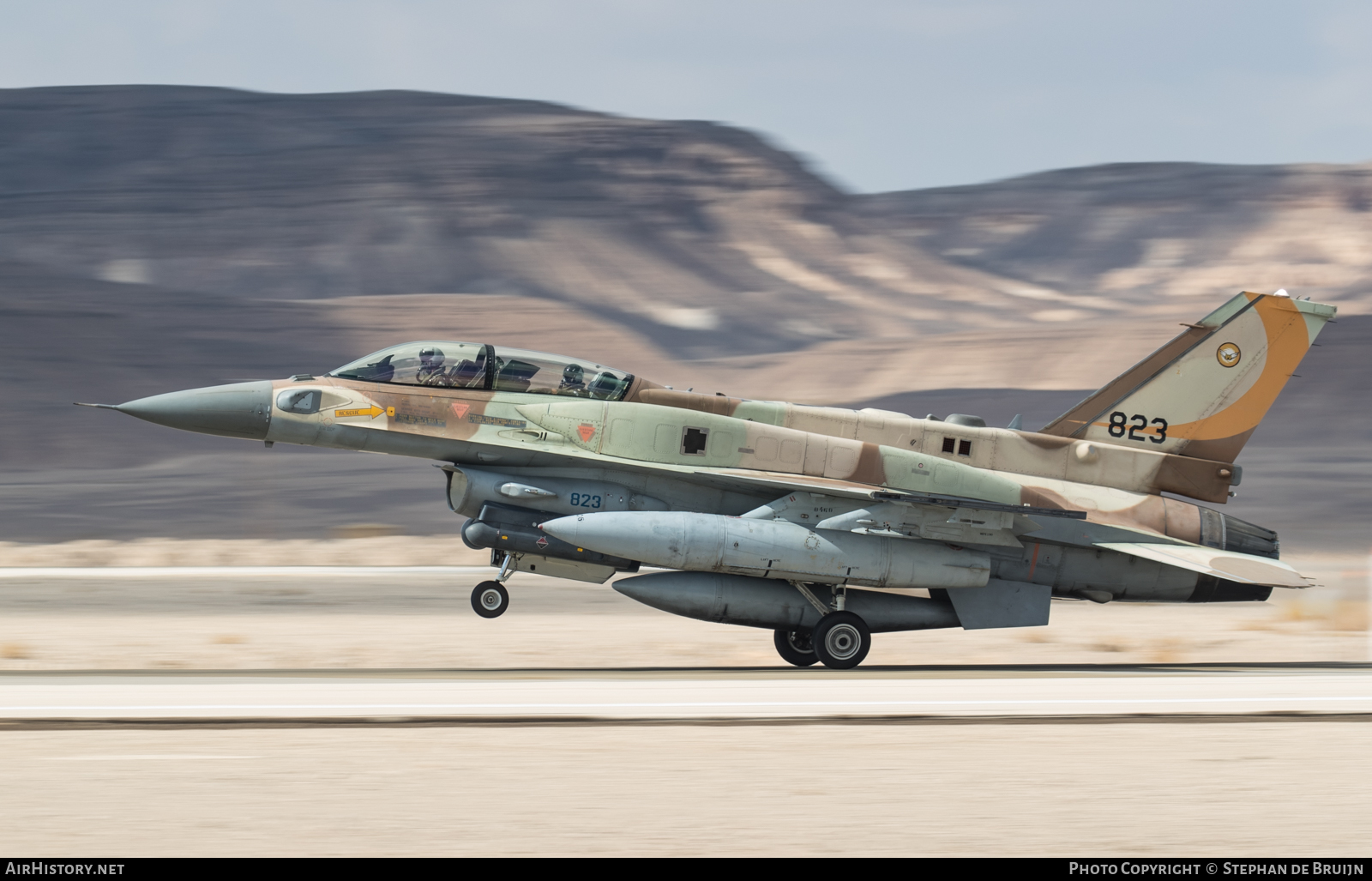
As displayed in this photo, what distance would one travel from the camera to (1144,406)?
19.4 meters

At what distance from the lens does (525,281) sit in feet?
306

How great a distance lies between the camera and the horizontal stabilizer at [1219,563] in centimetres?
1777

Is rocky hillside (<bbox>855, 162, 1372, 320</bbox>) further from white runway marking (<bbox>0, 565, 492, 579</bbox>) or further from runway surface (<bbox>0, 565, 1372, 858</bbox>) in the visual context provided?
runway surface (<bbox>0, 565, 1372, 858</bbox>)

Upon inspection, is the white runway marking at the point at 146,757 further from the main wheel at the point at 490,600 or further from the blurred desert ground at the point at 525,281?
the blurred desert ground at the point at 525,281

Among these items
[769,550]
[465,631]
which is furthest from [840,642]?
[465,631]

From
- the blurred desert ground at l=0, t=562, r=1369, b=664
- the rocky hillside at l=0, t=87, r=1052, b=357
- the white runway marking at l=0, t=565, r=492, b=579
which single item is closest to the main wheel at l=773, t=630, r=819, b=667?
the blurred desert ground at l=0, t=562, r=1369, b=664

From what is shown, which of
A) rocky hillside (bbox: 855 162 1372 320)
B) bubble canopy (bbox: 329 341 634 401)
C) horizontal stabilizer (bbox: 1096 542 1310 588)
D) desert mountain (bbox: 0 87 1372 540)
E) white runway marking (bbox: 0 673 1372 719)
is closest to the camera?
white runway marking (bbox: 0 673 1372 719)

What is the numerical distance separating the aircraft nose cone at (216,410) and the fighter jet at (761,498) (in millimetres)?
26

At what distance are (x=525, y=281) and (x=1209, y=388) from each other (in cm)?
7664

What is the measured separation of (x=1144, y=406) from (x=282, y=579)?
20629 millimetres

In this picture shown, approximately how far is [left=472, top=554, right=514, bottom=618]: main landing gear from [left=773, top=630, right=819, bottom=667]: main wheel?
3668mm

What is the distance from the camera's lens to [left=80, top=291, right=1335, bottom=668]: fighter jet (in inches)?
661

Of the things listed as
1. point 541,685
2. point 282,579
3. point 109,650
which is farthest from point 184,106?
point 541,685

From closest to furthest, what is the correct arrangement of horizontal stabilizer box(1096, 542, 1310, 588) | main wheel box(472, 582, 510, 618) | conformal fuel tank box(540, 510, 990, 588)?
conformal fuel tank box(540, 510, 990, 588) → main wheel box(472, 582, 510, 618) → horizontal stabilizer box(1096, 542, 1310, 588)
